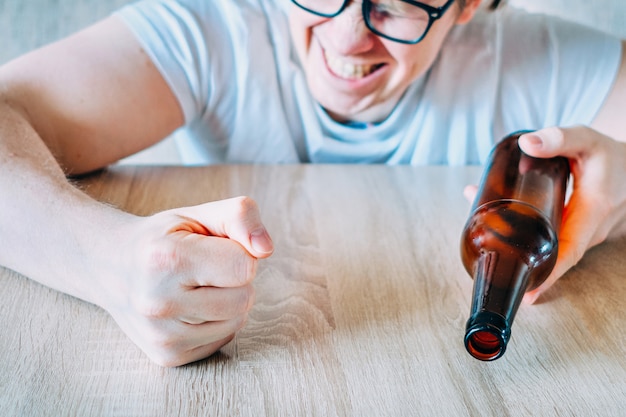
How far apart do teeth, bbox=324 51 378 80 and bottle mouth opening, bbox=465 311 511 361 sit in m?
0.61

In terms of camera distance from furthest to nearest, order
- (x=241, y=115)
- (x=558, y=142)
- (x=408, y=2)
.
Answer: (x=241, y=115) → (x=408, y=2) → (x=558, y=142)

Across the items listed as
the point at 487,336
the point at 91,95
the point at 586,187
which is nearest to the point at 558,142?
the point at 586,187

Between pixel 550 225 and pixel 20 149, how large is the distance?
664 millimetres

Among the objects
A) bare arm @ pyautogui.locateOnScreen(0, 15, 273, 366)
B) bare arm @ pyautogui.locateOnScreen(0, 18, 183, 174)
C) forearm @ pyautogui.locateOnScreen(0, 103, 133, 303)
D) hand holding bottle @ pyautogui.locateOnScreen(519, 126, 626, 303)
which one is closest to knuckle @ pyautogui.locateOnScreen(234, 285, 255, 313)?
bare arm @ pyautogui.locateOnScreen(0, 15, 273, 366)

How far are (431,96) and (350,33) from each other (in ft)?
1.03

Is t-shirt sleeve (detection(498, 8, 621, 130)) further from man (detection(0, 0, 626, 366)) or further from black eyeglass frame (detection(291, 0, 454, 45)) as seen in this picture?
black eyeglass frame (detection(291, 0, 454, 45))

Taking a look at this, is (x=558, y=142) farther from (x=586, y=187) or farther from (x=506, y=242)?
(x=506, y=242)

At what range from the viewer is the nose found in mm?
1026

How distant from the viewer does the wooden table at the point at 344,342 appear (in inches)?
26.0

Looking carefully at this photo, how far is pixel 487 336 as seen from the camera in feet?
2.21

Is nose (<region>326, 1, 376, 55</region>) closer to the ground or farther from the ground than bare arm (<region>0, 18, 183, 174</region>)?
farther from the ground

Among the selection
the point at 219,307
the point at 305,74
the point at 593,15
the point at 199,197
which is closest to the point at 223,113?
the point at 305,74

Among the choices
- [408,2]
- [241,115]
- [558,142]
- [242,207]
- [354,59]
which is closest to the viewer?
[242,207]

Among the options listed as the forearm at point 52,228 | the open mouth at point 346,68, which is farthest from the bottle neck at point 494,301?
the open mouth at point 346,68
